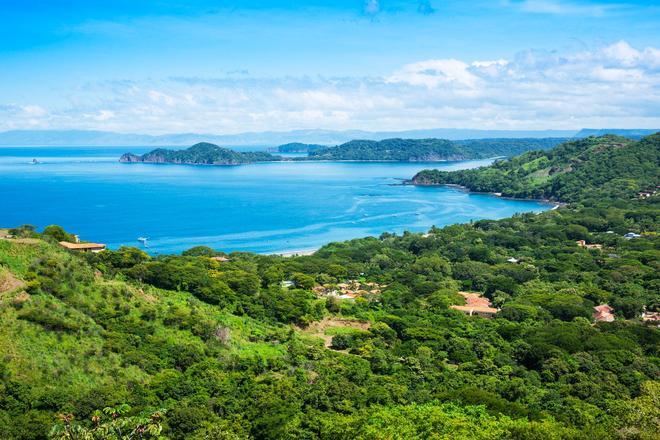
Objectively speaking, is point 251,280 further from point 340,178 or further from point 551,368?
point 340,178

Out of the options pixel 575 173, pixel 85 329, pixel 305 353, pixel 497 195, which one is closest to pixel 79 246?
pixel 85 329

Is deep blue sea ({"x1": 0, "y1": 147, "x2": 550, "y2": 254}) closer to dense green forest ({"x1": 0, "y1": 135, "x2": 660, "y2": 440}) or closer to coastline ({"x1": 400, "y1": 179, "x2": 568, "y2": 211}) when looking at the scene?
coastline ({"x1": 400, "y1": 179, "x2": 568, "y2": 211})

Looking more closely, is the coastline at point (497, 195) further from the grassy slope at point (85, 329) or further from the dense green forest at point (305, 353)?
the grassy slope at point (85, 329)

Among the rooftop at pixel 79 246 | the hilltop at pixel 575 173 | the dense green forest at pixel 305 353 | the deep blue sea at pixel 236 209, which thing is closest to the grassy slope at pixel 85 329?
the dense green forest at pixel 305 353

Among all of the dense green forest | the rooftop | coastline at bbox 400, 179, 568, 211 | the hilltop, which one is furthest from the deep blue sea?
the dense green forest

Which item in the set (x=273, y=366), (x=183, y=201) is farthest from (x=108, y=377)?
(x=183, y=201)
